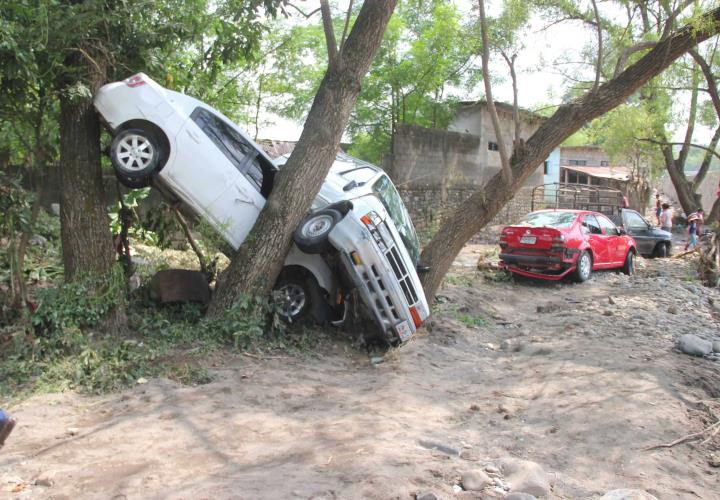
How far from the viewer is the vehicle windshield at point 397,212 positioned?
788cm

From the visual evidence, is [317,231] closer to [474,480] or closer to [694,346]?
[474,480]

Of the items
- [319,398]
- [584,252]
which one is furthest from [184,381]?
[584,252]

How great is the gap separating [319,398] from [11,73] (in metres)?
4.04

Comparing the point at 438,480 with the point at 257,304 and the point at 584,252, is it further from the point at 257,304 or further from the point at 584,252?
the point at 584,252

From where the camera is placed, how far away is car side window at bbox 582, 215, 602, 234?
43.1 feet

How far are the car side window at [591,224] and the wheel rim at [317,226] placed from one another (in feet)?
26.4

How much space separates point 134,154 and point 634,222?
51.9 feet

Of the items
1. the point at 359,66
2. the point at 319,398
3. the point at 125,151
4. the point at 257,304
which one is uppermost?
the point at 359,66

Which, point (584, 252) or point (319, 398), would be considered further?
point (584, 252)

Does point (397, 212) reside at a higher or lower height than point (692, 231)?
higher

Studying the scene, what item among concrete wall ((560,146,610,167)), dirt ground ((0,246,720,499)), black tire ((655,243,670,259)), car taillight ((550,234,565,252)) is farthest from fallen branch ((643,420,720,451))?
concrete wall ((560,146,610,167))

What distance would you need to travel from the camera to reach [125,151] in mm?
6652

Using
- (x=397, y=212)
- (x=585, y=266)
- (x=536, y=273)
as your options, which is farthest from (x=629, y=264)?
(x=397, y=212)

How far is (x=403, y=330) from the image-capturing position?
21.8 ft
